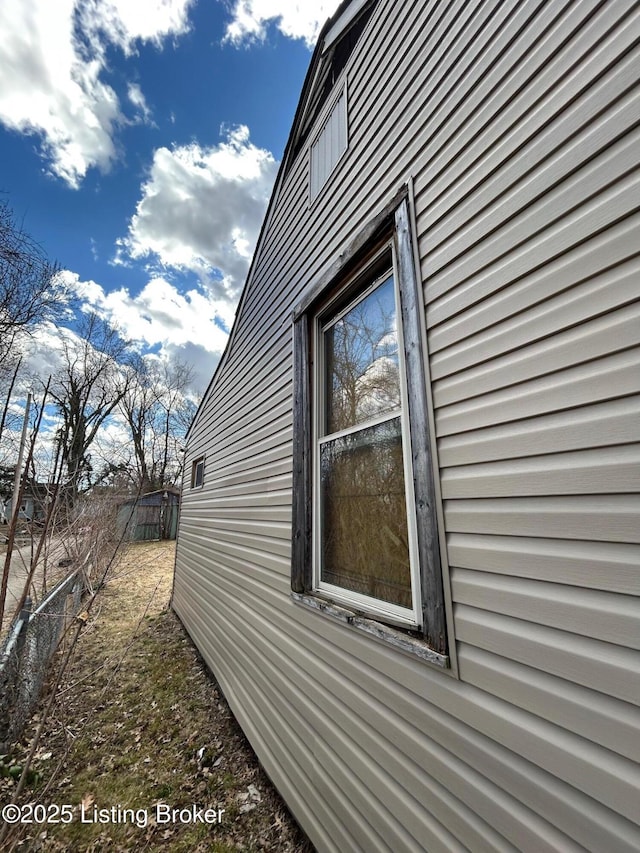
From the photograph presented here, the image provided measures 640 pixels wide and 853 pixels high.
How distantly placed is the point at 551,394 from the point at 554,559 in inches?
18.9

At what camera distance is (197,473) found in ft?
20.9

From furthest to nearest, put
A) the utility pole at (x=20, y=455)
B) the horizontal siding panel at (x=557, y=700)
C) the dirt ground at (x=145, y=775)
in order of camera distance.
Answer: the dirt ground at (x=145, y=775) → the utility pole at (x=20, y=455) → the horizontal siding panel at (x=557, y=700)

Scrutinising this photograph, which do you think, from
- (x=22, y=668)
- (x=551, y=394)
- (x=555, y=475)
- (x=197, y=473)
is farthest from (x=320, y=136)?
(x=197, y=473)

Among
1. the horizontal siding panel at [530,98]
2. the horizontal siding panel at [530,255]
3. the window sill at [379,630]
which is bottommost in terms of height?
the window sill at [379,630]

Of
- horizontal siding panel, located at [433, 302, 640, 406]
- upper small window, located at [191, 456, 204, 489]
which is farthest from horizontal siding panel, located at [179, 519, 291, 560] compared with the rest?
horizontal siding panel, located at [433, 302, 640, 406]

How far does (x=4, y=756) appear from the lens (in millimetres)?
2654

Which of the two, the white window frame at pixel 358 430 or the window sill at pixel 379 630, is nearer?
the window sill at pixel 379 630

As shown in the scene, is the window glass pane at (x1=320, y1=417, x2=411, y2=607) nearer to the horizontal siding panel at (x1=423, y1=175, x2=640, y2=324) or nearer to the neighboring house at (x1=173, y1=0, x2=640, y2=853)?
the neighboring house at (x1=173, y1=0, x2=640, y2=853)

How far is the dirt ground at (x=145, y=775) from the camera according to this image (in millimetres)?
2041

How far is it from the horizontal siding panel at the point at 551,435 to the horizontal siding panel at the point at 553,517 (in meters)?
0.14

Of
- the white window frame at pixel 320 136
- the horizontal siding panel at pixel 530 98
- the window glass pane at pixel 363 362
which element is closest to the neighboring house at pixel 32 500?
the window glass pane at pixel 363 362

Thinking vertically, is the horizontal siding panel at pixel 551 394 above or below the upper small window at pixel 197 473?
below

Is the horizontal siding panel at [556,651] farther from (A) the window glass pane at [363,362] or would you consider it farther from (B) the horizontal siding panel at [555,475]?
(A) the window glass pane at [363,362]

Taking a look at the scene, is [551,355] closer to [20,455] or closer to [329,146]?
[20,455]
